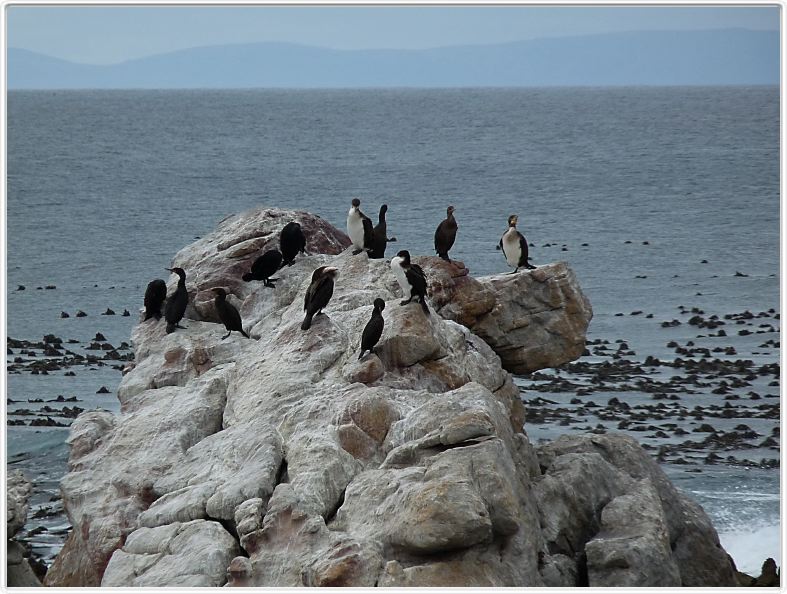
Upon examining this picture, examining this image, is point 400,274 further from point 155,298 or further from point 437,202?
point 437,202

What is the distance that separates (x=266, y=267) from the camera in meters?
20.2

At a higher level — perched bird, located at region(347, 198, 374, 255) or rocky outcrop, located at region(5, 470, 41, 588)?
perched bird, located at region(347, 198, 374, 255)

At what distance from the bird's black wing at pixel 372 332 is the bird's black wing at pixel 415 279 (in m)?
1.09

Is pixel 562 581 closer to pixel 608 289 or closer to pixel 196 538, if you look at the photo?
pixel 196 538

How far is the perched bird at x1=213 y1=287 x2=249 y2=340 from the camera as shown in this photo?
1902cm

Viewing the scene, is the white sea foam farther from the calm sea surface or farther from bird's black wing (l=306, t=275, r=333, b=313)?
bird's black wing (l=306, t=275, r=333, b=313)

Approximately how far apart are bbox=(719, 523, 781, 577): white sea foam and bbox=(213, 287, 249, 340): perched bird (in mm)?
9686

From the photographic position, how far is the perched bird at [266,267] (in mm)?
20125

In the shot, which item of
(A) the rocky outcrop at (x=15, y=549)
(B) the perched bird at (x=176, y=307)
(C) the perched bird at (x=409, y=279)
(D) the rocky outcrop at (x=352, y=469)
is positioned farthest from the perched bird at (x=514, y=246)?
(A) the rocky outcrop at (x=15, y=549)

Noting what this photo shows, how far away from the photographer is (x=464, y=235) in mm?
64812

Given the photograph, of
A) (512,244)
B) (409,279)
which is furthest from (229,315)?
(512,244)

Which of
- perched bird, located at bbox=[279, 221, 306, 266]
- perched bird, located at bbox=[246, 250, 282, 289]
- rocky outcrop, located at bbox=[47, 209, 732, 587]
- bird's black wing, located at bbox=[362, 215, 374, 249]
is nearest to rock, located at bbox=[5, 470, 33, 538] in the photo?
rocky outcrop, located at bbox=[47, 209, 732, 587]

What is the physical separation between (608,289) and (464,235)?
16.5 metres

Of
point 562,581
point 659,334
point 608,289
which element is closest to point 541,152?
point 608,289
